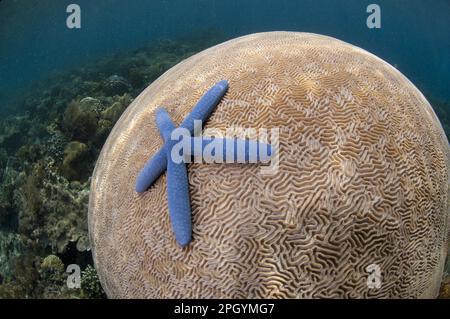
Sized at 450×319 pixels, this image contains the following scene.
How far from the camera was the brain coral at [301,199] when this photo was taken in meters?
2.36

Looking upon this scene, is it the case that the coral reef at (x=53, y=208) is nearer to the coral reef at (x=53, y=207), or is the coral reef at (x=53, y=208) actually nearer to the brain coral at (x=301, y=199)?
the coral reef at (x=53, y=207)

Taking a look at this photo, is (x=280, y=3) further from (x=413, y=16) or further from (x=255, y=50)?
(x=255, y=50)

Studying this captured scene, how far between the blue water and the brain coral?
24316 mm

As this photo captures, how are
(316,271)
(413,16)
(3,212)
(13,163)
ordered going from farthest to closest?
1. (413,16)
2. (13,163)
3. (3,212)
4. (316,271)

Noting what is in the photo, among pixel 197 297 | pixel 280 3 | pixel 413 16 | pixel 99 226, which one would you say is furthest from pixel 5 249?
pixel 280 3

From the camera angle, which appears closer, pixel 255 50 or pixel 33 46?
pixel 255 50

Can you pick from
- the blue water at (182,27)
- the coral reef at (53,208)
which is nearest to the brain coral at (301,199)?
the coral reef at (53,208)

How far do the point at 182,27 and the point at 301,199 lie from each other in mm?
74689

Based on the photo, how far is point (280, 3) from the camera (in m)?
109

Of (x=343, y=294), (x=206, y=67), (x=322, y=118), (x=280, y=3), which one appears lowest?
(x=343, y=294)

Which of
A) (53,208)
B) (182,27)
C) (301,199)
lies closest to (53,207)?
(53,208)

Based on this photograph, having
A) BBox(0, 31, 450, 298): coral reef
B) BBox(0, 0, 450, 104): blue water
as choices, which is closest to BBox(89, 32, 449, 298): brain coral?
BBox(0, 31, 450, 298): coral reef

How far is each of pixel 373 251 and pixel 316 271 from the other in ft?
1.43

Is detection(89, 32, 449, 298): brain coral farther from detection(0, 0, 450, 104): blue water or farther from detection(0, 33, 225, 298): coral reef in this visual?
detection(0, 0, 450, 104): blue water
